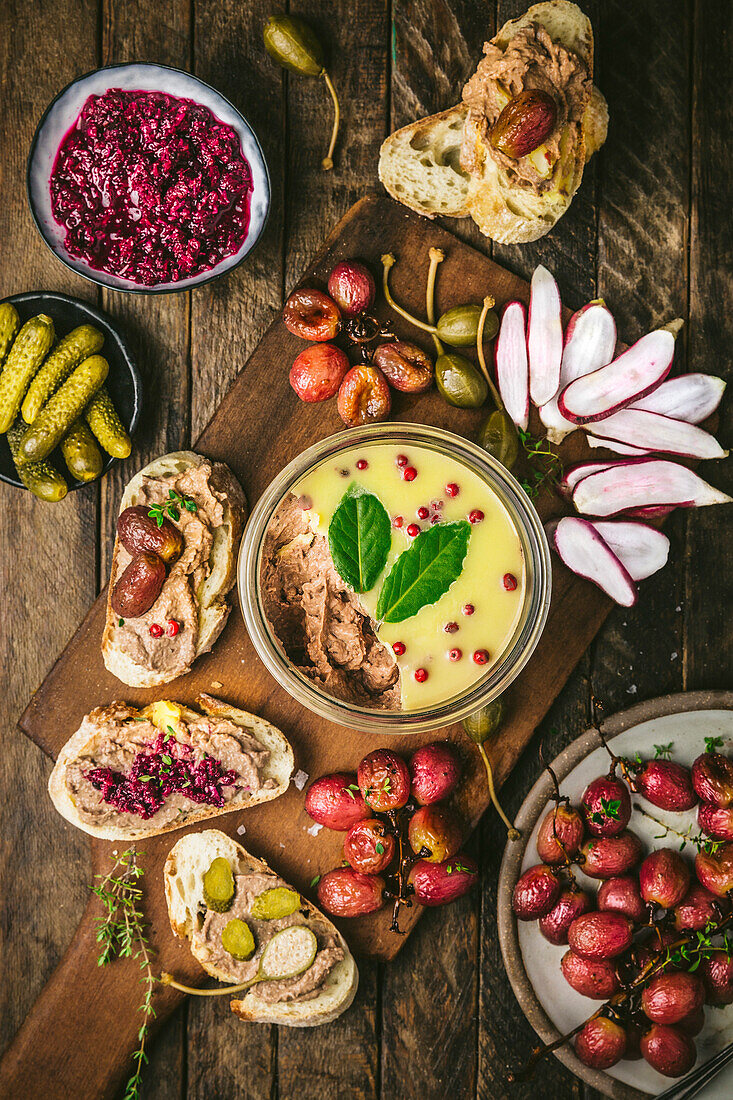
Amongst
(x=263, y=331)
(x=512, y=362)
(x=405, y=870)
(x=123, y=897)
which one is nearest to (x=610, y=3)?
(x=512, y=362)

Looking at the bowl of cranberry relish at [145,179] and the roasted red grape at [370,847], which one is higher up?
the bowl of cranberry relish at [145,179]

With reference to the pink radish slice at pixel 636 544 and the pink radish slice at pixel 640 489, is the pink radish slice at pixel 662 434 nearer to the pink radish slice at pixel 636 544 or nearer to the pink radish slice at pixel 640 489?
the pink radish slice at pixel 640 489

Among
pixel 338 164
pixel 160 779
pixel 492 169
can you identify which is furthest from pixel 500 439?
pixel 160 779

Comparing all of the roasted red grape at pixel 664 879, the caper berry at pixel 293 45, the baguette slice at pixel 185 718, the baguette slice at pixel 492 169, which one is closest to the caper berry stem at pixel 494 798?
the roasted red grape at pixel 664 879

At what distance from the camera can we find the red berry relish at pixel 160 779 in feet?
6.51

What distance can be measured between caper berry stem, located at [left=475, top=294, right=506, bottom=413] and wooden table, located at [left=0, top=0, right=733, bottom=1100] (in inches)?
→ 8.8

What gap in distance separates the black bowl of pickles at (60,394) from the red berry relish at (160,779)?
726 millimetres

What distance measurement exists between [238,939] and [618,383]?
1773 mm

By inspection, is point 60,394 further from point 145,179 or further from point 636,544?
point 636,544

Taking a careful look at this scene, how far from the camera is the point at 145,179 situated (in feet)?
6.48

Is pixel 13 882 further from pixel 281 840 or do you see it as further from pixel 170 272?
pixel 170 272

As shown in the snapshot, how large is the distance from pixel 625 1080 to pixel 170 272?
2.48 m

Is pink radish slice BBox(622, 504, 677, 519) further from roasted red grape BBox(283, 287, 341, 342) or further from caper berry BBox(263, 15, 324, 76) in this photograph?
caper berry BBox(263, 15, 324, 76)

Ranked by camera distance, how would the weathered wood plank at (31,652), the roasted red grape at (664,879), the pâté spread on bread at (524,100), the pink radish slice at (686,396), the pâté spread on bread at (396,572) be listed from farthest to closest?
1. the weathered wood plank at (31,652)
2. the pink radish slice at (686,396)
3. the roasted red grape at (664,879)
4. the pâté spread on bread at (524,100)
5. the pâté spread on bread at (396,572)
